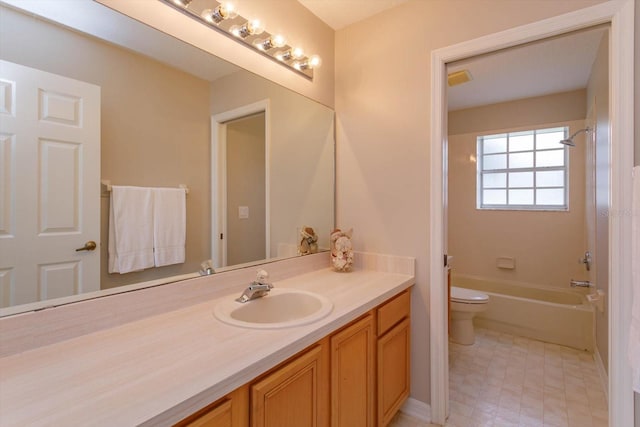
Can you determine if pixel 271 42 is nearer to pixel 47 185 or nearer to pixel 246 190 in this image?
pixel 246 190

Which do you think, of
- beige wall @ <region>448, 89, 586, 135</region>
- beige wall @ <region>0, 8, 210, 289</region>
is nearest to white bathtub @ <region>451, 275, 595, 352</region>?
beige wall @ <region>448, 89, 586, 135</region>

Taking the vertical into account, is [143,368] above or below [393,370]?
above

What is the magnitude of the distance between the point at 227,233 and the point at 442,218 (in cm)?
114

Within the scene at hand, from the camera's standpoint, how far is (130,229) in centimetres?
110

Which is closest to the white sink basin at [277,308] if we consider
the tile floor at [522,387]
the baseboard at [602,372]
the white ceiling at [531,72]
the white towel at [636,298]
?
the tile floor at [522,387]

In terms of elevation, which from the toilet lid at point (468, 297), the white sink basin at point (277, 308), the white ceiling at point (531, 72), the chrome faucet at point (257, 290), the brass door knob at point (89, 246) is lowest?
the toilet lid at point (468, 297)

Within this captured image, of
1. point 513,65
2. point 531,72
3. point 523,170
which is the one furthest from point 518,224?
point 513,65

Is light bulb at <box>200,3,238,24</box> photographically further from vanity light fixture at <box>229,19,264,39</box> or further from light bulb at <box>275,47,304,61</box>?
light bulb at <box>275,47,304,61</box>

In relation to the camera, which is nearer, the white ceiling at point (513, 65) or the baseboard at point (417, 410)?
the baseboard at point (417, 410)

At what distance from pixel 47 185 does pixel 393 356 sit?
1.58 meters

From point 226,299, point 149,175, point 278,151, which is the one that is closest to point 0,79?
point 149,175

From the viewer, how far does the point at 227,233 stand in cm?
143

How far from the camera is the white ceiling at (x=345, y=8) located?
1.73 metres

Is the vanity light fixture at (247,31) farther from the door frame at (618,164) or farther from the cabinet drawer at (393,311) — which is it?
the cabinet drawer at (393,311)
